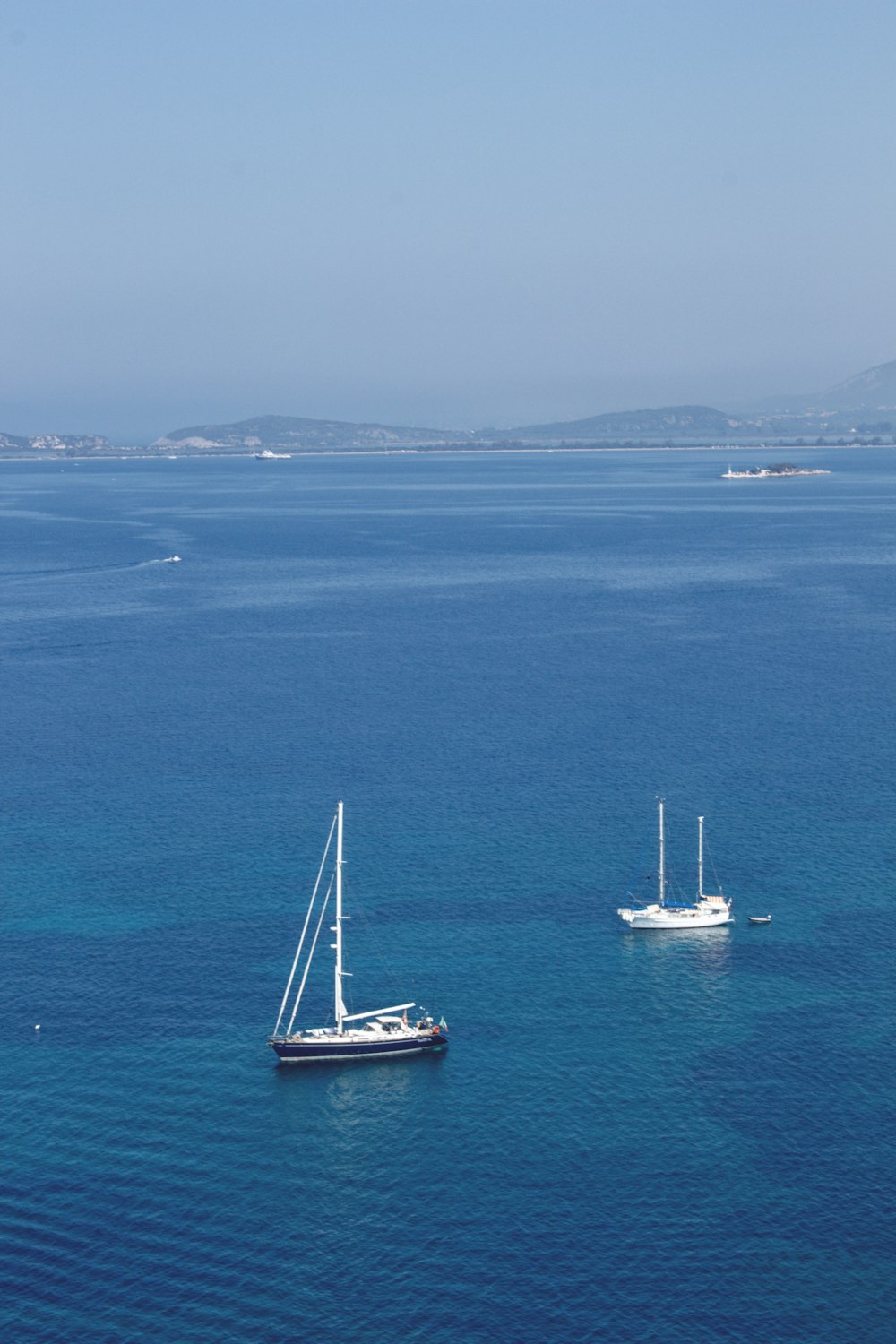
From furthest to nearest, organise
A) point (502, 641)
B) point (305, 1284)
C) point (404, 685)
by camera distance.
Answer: point (502, 641), point (404, 685), point (305, 1284)

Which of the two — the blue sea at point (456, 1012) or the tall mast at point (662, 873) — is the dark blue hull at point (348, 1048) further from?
the tall mast at point (662, 873)

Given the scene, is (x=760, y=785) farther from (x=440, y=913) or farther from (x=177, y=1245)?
(x=177, y=1245)

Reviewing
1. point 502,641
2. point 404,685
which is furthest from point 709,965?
point 502,641

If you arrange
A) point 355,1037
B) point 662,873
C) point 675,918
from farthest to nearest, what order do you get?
point 662,873 → point 675,918 → point 355,1037

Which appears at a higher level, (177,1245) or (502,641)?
(502,641)

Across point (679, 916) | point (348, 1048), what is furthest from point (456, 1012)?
point (679, 916)

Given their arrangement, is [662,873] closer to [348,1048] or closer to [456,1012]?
[456,1012]

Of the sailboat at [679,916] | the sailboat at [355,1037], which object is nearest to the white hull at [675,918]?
the sailboat at [679,916]
